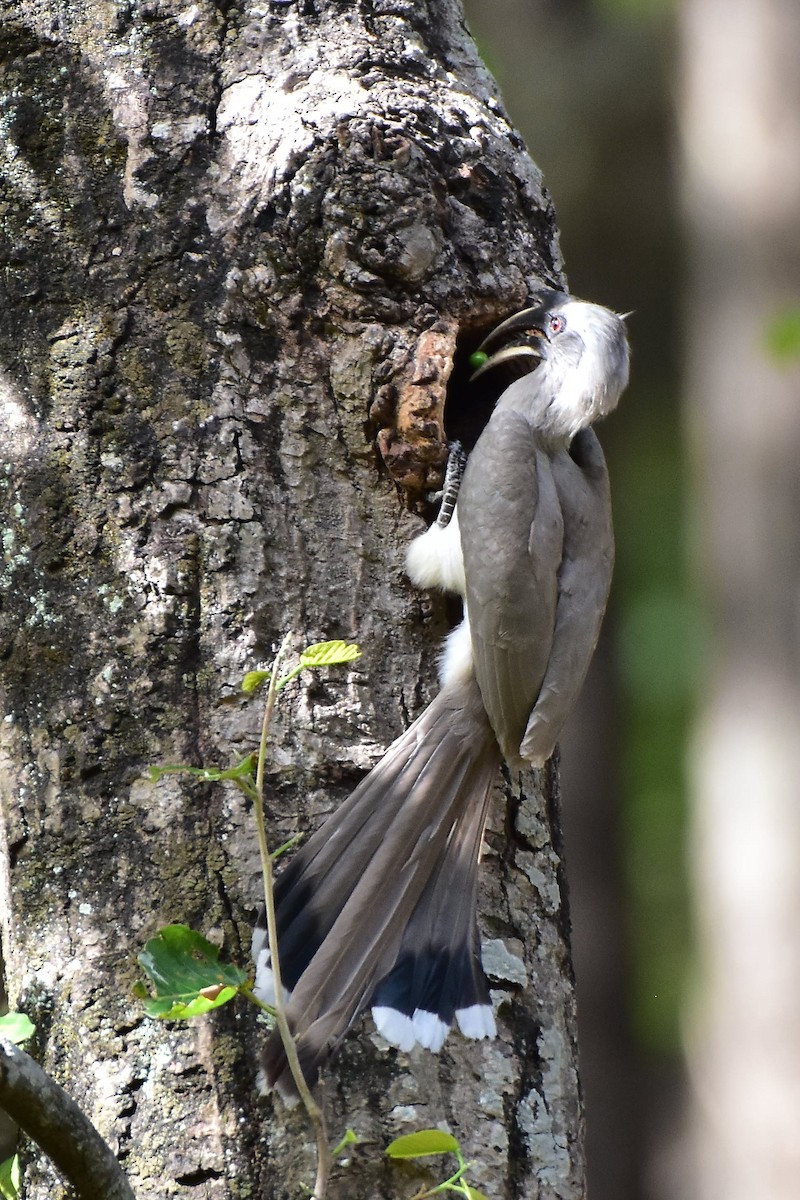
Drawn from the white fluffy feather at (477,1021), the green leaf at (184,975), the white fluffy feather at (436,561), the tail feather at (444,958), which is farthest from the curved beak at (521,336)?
the green leaf at (184,975)

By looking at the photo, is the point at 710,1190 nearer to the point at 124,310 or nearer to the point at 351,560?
the point at 351,560

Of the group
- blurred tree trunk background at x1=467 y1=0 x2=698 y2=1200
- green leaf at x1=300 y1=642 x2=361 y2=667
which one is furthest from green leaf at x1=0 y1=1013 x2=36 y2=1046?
blurred tree trunk background at x1=467 y1=0 x2=698 y2=1200

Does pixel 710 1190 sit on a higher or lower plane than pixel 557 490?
lower

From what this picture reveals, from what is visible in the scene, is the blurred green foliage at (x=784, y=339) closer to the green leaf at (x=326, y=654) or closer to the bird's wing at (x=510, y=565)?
the bird's wing at (x=510, y=565)

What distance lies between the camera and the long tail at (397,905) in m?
1.85

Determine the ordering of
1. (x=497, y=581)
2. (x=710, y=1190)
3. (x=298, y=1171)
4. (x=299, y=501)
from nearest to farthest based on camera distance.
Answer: (x=298, y=1171) < (x=299, y=501) < (x=497, y=581) < (x=710, y=1190)

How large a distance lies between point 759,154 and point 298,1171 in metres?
5.57

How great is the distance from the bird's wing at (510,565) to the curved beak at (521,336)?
0.41ft

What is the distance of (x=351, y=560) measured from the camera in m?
2.11

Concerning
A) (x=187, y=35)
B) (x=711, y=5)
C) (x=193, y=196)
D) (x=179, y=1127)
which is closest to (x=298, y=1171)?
(x=179, y=1127)

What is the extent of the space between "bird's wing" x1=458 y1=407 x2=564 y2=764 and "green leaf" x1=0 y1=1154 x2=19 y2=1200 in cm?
105

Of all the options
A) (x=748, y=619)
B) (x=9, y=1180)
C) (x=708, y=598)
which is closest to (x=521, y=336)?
(x=9, y=1180)

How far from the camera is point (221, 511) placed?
202 centimetres

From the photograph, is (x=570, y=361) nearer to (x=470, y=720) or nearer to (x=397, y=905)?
(x=470, y=720)
